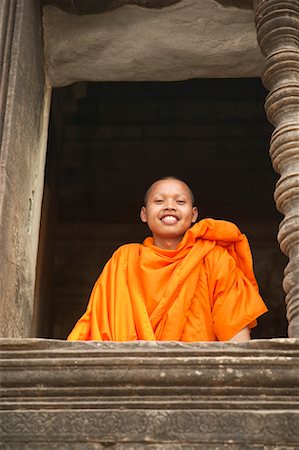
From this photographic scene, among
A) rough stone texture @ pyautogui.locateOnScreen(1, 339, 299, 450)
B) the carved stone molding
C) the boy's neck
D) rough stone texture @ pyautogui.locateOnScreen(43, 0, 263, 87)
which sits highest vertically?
the carved stone molding

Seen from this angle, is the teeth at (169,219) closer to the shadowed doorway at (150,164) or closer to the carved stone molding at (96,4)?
the carved stone molding at (96,4)

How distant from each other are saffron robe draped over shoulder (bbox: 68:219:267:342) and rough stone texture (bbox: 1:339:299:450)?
33.8 inches

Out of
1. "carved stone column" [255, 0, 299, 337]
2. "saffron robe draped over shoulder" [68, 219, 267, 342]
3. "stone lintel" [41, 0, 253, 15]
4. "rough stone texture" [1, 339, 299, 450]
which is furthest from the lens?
"stone lintel" [41, 0, 253, 15]

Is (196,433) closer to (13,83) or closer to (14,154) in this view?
(14,154)

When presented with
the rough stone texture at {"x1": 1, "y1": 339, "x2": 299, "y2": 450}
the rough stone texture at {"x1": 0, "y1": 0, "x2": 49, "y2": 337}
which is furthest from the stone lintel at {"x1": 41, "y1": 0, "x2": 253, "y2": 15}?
the rough stone texture at {"x1": 1, "y1": 339, "x2": 299, "y2": 450}

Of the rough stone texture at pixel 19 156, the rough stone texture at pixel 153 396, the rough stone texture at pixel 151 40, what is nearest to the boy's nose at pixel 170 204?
the rough stone texture at pixel 19 156

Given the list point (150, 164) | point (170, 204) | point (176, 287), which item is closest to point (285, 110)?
point (170, 204)

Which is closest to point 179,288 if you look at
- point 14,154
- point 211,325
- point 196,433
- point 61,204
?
point 211,325

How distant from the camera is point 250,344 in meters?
3.60

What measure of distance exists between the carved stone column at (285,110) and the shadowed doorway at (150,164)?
3.39 metres

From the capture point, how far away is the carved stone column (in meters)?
4.02

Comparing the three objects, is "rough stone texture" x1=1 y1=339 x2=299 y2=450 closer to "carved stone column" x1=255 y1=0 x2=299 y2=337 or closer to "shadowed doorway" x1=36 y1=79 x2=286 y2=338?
"carved stone column" x1=255 y1=0 x2=299 y2=337

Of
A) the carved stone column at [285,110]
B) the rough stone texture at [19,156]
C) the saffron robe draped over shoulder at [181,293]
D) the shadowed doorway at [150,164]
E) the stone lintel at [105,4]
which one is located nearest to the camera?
the carved stone column at [285,110]

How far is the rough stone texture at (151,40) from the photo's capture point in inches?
206
